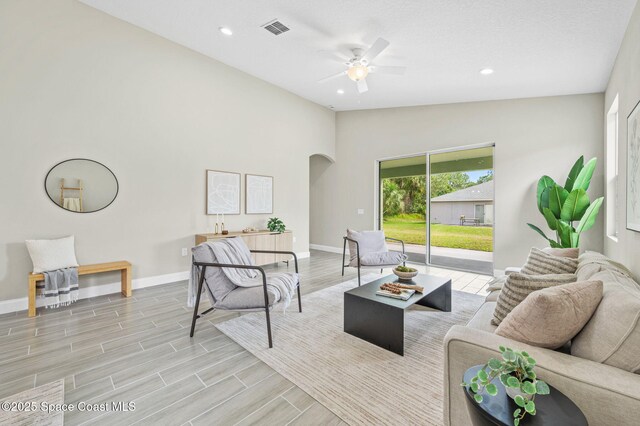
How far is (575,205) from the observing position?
366 cm

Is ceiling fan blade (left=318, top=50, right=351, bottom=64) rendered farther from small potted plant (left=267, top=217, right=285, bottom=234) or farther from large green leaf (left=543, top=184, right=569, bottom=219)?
large green leaf (left=543, top=184, right=569, bottom=219)

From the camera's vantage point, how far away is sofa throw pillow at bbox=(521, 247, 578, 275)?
2221 mm

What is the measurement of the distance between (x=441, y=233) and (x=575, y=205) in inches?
89.1

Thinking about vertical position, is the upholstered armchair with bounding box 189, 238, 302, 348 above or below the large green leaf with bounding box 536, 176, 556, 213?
below

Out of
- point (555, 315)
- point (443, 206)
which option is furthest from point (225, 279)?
point (443, 206)

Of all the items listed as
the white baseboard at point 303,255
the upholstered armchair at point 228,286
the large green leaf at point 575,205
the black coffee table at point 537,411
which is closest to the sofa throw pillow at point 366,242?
the upholstered armchair at point 228,286

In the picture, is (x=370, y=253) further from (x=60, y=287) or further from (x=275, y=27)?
(x=60, y=287)

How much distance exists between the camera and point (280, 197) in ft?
19.8

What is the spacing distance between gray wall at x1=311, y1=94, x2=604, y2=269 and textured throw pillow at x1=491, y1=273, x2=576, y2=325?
3404 millimetres

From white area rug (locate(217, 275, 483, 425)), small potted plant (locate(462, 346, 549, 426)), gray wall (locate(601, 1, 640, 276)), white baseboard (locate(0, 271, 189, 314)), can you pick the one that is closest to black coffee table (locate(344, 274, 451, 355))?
white area rug (locate(217, 275, 483, 425))

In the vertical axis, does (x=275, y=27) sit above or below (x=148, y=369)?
above

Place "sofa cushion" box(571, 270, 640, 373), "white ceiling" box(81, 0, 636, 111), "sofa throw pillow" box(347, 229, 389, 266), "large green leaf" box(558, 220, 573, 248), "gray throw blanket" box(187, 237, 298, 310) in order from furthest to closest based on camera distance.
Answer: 1. "sofa throw pillow" box(347, 229, 389, 266)
2. "large green leaf" box(558, 220, 573, 248)
3. "white ceiling" box(81, 0, 636, 111)
4. "gray throw blanket" box(187, 237, 298, 310)
5. "sofa cushion" box(571, 270, 640, 373)

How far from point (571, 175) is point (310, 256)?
4.94 metres

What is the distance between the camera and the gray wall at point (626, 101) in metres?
2.32
